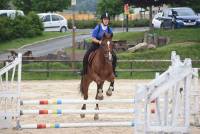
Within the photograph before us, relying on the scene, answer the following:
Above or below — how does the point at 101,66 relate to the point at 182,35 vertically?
above

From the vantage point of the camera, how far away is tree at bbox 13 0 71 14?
69.6 metres

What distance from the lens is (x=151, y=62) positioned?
3059cm

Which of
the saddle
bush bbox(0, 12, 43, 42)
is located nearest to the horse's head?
the saddle

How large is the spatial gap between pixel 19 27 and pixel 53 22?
24.4 ft

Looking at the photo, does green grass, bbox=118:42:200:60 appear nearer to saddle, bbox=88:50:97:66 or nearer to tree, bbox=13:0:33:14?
saddle, bbox=88:50:97:66

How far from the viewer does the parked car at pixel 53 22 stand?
1987 inches

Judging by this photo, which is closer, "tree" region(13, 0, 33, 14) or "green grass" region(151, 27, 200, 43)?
"green grass" region(151, 27, 200, 43)

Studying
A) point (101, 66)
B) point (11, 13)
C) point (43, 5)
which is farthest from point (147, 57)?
point (43, 5)

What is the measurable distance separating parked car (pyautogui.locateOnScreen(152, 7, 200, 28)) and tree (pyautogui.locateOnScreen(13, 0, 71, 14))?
26.8 m

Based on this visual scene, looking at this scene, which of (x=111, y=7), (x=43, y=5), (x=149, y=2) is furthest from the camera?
(x=111, y=7)

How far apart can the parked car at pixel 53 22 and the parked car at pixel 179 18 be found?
9430mm

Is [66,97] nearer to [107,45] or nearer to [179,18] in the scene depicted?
[107,45]

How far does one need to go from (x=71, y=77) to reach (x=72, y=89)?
4990mm

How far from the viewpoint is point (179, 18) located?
4191 centimetres
